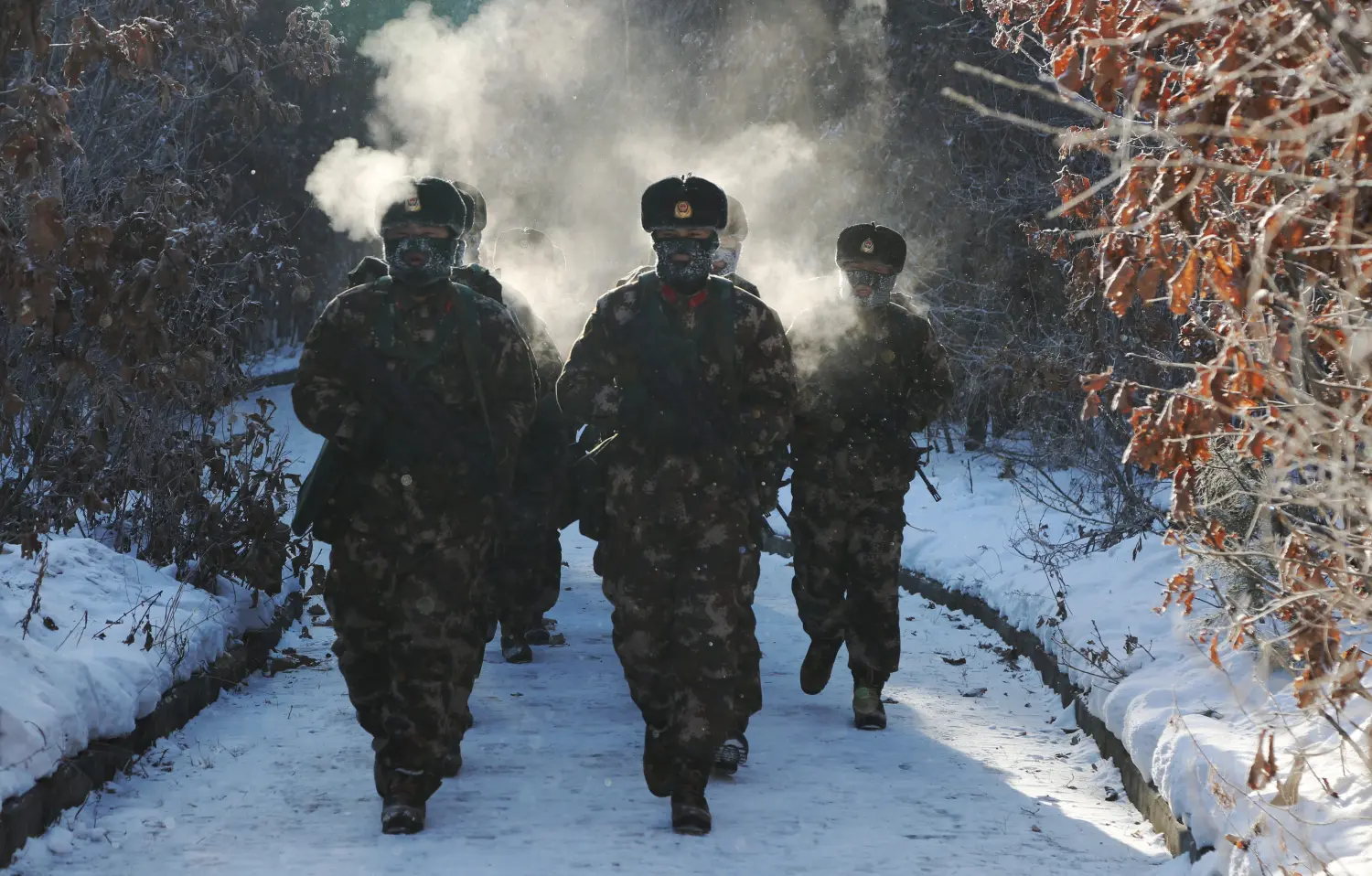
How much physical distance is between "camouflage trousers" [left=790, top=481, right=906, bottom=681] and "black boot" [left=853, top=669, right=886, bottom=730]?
0.12 ft

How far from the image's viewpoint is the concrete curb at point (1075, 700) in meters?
5.34

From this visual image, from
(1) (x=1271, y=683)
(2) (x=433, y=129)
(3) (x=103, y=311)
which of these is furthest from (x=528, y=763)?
(2) (x=433, y=129)

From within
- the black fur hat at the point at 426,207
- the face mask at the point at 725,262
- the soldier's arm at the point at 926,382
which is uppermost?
the face mask at the point at 725,262

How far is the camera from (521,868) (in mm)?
5098

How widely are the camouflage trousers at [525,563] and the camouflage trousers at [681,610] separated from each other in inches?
89.4

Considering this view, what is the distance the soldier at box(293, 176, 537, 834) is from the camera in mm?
5781

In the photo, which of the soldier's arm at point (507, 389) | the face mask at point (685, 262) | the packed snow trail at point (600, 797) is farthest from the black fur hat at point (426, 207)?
the packed snow trail at point (600, 797)

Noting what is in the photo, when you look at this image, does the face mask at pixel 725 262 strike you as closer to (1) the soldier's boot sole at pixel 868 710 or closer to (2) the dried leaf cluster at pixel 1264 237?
(1) the soldier's boot sole at pixel 868 710

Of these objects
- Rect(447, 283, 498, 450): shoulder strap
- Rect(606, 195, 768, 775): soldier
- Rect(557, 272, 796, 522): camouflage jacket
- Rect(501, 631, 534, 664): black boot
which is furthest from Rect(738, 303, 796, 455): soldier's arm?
Rect(501, 631, 534, 664): black boot

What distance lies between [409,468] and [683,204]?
4.81ft

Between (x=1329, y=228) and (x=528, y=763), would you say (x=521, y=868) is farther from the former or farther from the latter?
(x=1329, y=228)

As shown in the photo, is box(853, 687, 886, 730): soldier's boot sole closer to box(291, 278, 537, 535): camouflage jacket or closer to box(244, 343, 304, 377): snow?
box(291, 278, 537, 535): camouflage jacket

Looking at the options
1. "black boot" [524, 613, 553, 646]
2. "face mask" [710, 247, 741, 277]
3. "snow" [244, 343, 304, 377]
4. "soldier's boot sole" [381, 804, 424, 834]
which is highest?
"snow" [244, 343, 304, 377]

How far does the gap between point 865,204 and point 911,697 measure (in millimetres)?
12155
